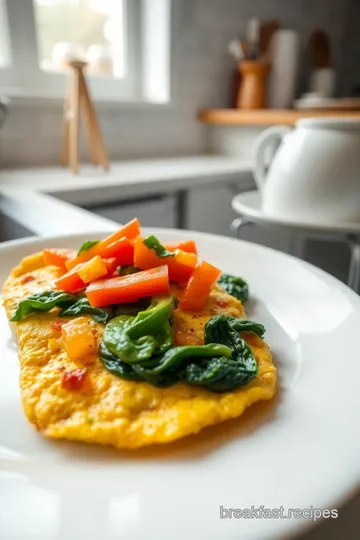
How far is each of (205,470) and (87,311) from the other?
27 centimetres

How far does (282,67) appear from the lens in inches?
95.7

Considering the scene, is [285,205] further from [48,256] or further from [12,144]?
[12,144]

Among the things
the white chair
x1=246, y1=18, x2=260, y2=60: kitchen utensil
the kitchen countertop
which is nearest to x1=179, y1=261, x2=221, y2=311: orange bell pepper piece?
the white chair

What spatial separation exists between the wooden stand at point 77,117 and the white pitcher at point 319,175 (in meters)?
1.00

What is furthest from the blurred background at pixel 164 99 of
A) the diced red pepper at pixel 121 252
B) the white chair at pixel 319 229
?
the diced red pepper at pixel 121 252

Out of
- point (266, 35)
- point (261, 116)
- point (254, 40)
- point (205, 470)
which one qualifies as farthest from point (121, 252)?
point (266, 35)

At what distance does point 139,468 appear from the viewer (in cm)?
34

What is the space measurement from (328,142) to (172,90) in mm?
1650

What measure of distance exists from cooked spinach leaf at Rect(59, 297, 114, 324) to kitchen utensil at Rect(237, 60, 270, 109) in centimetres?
205

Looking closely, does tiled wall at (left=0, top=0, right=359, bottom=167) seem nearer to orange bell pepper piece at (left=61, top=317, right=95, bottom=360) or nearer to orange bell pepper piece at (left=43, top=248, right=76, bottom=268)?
orange bell pepper piece at (left=43, top=248, right=76, bottom=268)

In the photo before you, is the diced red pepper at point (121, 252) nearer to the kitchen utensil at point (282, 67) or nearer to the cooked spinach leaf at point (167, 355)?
the cooked spinach leaf at point (167, 355)

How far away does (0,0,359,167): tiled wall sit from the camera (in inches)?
74.7

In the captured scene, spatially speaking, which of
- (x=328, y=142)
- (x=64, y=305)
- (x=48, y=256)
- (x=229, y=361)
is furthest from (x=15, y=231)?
(x=229, y=361)

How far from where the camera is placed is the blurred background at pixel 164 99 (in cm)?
164
